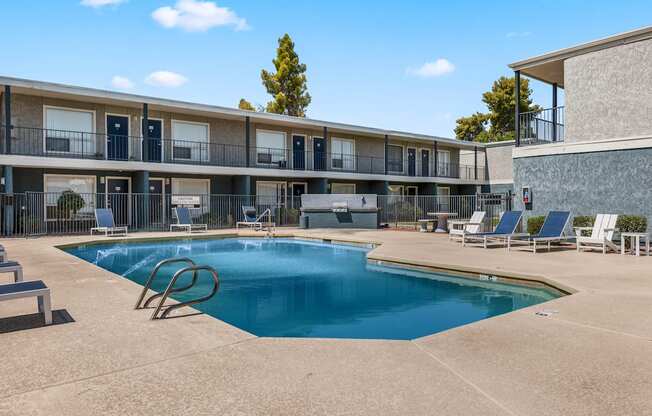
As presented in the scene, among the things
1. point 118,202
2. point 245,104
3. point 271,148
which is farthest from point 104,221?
point 245,104

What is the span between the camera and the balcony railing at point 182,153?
18391mm

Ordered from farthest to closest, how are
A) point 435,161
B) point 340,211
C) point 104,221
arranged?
point 435,161 < point 340,211 < point 104,221

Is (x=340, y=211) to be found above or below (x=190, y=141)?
below

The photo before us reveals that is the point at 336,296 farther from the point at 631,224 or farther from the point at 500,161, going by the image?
the point at 500,161

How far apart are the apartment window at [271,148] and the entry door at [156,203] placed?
17.8ft

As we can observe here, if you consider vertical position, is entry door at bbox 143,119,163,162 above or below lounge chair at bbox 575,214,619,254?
above

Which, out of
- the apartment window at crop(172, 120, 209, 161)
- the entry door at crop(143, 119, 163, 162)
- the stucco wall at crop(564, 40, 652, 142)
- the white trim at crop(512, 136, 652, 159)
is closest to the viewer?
the white trim at crop(512, 136, 652, 159)

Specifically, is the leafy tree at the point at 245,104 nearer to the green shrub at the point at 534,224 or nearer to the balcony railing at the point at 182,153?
the balcony railing at the point at 182,153

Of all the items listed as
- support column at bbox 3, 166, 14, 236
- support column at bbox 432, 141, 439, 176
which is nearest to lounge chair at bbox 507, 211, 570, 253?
support column at bbox 3, 166, 14, 236

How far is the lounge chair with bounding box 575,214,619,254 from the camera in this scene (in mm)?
10867

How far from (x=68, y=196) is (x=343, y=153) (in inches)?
610

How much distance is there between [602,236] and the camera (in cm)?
1117

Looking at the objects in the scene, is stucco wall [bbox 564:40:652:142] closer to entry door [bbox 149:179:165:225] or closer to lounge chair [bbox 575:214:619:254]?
lounge chair [bbox 575:214:619:254]

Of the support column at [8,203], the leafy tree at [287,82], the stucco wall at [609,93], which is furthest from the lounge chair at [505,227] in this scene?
the leafy tree at [287,82]
